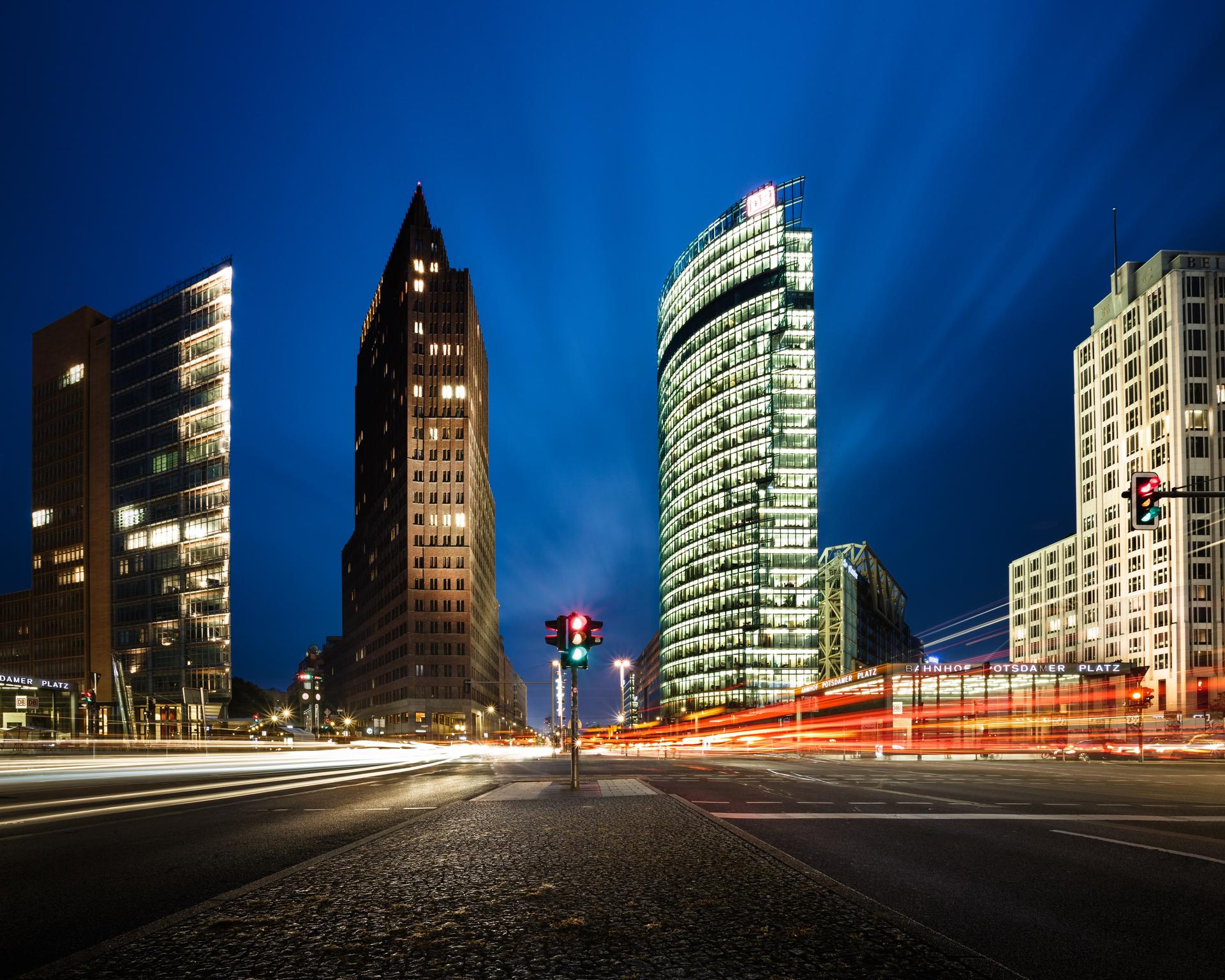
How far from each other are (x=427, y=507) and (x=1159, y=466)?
9896 centimetres

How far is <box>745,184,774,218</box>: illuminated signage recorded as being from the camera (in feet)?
502

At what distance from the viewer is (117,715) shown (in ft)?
351

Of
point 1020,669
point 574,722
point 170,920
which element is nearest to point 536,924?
point 170,920

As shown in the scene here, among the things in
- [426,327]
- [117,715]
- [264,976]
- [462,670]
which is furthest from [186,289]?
[264,976]

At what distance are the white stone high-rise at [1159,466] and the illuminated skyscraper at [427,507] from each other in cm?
9050

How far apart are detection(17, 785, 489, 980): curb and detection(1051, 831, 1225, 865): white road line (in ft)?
26.4

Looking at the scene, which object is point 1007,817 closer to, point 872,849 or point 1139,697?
point 872,849

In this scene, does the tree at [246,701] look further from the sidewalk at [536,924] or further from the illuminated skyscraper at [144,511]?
A: the sidewalk at [536,924]

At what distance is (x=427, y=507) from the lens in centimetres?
13962

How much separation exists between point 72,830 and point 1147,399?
138m

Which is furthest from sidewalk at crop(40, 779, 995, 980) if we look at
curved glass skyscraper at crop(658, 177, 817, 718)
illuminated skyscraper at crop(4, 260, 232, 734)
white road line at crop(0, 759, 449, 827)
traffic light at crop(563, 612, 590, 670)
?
curved glass skyscraper at crop(658, 177, 817, 718)

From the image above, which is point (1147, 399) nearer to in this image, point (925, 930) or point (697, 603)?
point (697, 603)

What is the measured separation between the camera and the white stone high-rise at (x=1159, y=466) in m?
115

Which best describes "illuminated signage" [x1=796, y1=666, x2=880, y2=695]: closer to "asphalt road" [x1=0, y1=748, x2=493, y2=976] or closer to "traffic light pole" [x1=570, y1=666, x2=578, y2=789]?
"asphalt road" [x1=0, y1=748, x2=493, y2=976]
